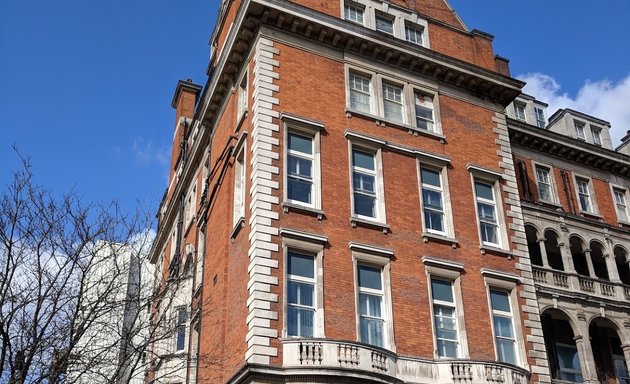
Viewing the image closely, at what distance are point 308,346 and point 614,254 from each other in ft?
61.3

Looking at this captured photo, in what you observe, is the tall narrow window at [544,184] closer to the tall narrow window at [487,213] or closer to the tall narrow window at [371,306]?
the tall narrow window at [487,213]

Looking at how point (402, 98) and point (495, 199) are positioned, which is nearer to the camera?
point (495, 199)

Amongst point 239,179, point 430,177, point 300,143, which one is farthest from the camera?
point 430,177

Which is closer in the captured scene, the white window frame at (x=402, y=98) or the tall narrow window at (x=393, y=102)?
the white window frame at (x=402, y=98)

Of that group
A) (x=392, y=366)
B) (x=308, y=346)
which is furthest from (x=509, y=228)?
(x=308, y=346)

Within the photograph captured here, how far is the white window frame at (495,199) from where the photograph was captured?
25906 mm

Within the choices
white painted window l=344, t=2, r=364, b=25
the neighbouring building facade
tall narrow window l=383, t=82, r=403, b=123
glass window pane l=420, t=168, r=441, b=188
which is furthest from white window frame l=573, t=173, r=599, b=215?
white painted window l=344, t=2, r=364, b=25

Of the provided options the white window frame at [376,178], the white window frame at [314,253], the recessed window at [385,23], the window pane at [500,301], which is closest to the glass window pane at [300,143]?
the white window frame at [376,178]

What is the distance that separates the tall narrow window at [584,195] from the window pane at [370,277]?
1480 centimetres

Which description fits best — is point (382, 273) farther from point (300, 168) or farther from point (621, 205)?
point (621, 205)

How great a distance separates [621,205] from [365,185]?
55.3 ft

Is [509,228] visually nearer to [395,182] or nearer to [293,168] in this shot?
[395,182]

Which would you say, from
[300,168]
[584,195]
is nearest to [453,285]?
[300,168]

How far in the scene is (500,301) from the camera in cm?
2470
